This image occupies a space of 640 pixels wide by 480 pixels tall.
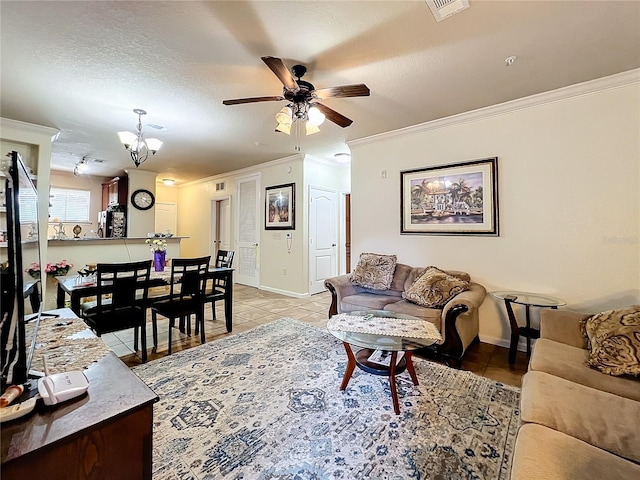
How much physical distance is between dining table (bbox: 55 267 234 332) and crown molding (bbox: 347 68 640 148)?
2.92 meters

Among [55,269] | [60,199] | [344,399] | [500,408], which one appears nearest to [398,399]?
[344,399]

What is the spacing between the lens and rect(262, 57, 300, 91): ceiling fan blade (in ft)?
6.15

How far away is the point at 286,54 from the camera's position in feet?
7.32

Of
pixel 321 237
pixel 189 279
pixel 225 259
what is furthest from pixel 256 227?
pixel 189 279

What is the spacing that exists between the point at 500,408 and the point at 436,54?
264cm

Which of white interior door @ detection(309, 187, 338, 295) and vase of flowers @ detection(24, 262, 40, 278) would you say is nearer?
vase of flowers @ detection(24, 262, 40, 278)

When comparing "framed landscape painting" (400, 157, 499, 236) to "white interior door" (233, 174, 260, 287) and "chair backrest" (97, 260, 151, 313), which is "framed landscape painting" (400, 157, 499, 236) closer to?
"chair backrest" (97, 260, 151, 313)

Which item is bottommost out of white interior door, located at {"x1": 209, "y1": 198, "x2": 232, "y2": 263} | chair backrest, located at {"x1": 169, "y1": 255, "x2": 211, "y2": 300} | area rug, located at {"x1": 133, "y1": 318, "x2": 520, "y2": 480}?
area rug, located at {"x1": 133, "y1": 318, "x2": 520, "y2": 480}

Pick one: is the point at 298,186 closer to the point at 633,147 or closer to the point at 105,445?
the point at 633,147

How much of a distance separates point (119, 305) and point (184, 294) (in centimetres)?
56

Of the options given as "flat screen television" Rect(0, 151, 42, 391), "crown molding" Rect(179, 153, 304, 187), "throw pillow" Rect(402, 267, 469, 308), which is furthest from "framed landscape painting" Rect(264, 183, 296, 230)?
"flat screen television" Rect(0, 151, 42, 391)

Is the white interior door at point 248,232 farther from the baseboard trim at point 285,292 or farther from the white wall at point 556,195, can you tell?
the white wall at point 556,195

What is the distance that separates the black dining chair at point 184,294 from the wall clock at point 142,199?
4.24 metres

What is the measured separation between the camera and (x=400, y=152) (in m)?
3.91
